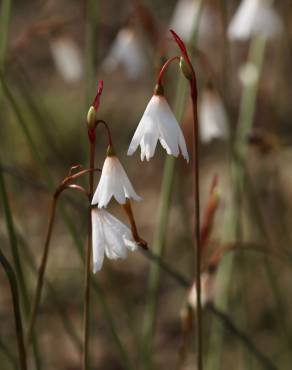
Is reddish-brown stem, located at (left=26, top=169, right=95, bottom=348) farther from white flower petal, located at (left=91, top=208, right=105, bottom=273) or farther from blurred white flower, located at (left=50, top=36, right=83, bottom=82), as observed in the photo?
blurred white flower, located at (left=50, top=36, right=83, bottom=82)

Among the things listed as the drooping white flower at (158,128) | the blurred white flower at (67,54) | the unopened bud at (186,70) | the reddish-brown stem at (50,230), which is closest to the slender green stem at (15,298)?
the reddish-brown stem at (50,230)

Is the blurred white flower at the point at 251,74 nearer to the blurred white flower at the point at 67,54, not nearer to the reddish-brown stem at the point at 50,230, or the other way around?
the blurred white flower at the point at 67,54

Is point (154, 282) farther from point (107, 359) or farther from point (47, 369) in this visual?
point (107, 359)

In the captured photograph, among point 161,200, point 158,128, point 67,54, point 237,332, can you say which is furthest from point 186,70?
point 67,54

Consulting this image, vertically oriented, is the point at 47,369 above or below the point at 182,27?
below

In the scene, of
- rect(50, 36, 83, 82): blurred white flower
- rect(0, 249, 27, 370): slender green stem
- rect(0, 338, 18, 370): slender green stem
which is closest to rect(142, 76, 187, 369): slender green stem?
rect(0, 338, 18, 370): slender green stem

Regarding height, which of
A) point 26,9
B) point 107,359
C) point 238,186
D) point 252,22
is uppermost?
point 26,9

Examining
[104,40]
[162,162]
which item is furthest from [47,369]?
[104,40]
